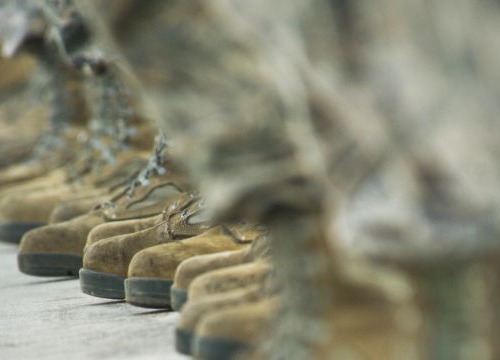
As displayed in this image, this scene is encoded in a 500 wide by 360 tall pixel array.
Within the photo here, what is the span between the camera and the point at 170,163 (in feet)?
10.2

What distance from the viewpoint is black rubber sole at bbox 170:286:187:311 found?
7.45ft

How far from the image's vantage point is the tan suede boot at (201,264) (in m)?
2.22

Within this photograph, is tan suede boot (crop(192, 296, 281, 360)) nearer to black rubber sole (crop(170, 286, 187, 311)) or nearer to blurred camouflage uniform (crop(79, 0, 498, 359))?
blurred camouflage uniform (crop(79, 0, 498, 359))

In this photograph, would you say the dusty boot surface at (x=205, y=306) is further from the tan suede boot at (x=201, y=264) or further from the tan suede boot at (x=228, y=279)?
the tan suede boot at (x=201, y=264)

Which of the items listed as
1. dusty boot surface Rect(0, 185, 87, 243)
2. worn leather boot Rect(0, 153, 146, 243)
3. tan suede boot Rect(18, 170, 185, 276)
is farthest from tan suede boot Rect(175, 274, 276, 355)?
dusty boot surface Rect(0, 185, 87, 243)

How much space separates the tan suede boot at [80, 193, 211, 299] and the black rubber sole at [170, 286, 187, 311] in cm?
36

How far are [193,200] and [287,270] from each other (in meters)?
1.17

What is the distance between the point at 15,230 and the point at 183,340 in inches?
86.8

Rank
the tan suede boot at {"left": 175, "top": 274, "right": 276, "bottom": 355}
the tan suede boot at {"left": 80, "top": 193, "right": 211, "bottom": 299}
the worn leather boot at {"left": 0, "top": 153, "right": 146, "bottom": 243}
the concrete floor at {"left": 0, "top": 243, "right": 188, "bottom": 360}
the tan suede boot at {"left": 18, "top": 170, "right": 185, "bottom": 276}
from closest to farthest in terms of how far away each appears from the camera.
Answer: the tan suede boot at {"left": 175, "top": 274, "right": 276, "bottom": 355}, the concrete floor at {"left": 0, "top": 243, "right": 188, "bottom": 360}, the tan suede boot at {"left": 80, "top": 193, "right": 211, "bottom": 299}, the tan suede boot at {"left": 18, "top": 170, "right": 185, "bottom": 276}, the worn leather boot at {"left": 0, "top": 153, "right": 146, "bottom": 243}

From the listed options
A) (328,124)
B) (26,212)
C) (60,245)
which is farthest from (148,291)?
(26,212)

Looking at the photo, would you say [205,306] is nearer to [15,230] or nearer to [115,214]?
[115,214]

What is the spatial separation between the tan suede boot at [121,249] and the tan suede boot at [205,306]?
69cm

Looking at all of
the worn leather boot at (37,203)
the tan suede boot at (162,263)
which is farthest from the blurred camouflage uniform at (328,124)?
the worn leather boot at (37,203)

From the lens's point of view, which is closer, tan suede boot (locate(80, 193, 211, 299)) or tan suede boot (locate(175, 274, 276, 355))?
tan suede boot (locate(175, 274, 276, 355))
